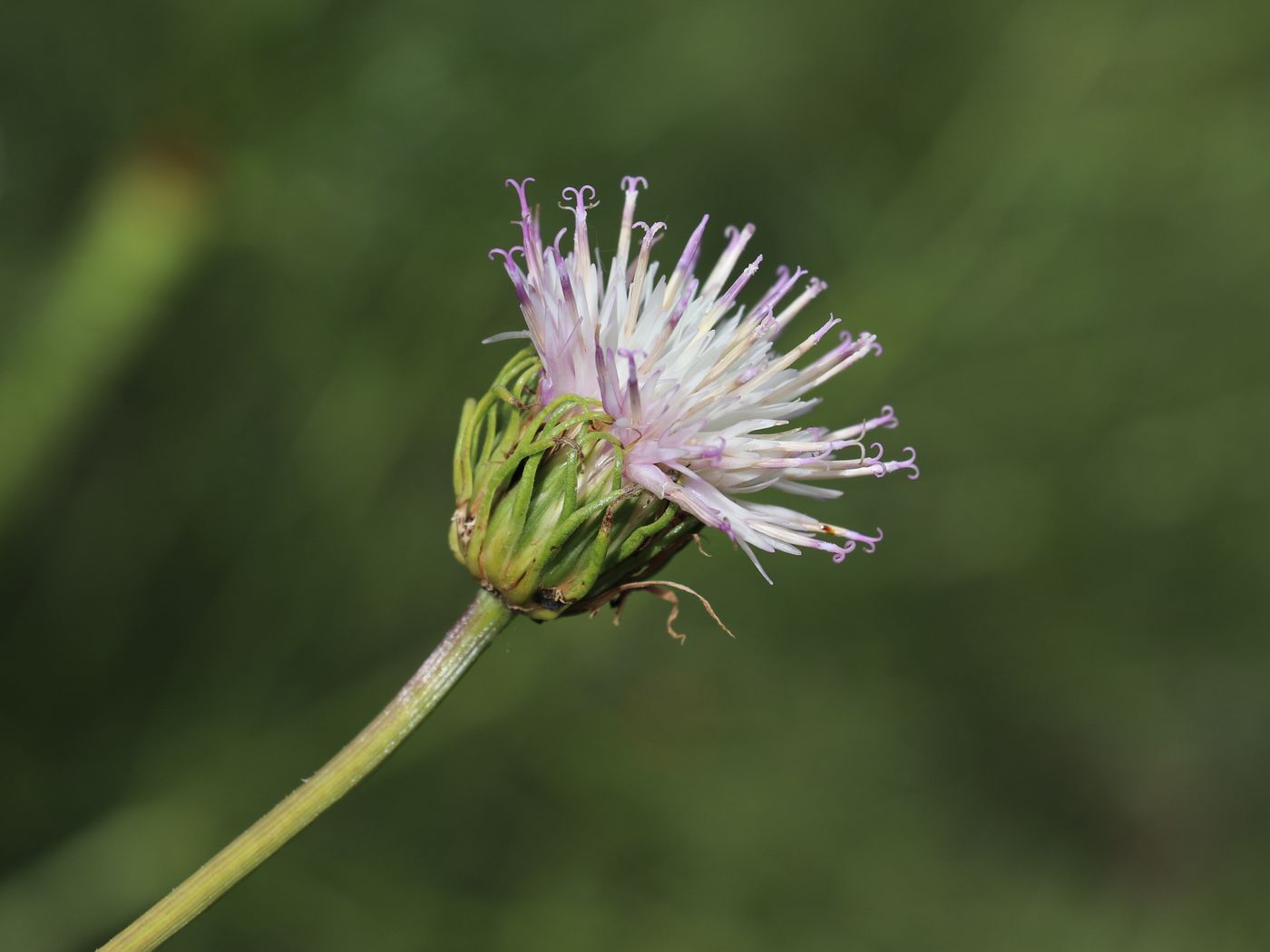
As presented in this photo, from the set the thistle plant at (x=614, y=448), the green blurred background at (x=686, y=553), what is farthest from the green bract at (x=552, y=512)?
the green blurred background at (x=686, y=553)

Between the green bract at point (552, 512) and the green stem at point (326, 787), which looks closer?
the green stem at point (326, 787)

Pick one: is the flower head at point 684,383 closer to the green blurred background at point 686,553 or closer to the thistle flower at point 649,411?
the thistle flower at point 649,411

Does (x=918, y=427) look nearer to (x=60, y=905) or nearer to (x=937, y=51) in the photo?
(x=937, y=51)

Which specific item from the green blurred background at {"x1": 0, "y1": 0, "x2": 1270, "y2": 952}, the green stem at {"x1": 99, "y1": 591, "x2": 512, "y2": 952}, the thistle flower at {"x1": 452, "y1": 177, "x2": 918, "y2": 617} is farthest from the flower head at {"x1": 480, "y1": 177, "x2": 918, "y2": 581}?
the green blurred background at {"x1": 0, "y1": 0, "x2": 1270, "y2": 952}

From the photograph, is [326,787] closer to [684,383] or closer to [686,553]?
[684,383]

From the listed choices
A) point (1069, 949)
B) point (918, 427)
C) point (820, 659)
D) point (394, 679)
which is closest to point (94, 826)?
point (394, 679)

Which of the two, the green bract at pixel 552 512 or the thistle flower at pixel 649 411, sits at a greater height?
the thistle flower at pixel 649 411
